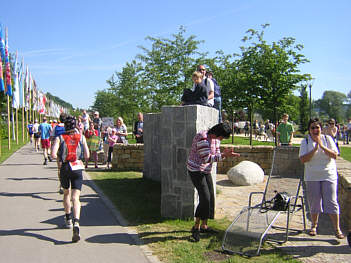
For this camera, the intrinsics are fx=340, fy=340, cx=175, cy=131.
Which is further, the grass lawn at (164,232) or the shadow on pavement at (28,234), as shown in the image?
the shadow on pavement at (28,234)

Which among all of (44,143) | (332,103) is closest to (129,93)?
(44,143)

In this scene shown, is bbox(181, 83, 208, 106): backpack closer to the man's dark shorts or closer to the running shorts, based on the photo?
the man's dark shorts

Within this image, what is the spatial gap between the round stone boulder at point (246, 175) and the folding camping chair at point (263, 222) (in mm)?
3070

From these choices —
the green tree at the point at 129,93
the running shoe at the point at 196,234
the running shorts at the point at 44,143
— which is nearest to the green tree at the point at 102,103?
the green tree at the point at 129,93

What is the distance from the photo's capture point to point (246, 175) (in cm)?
936

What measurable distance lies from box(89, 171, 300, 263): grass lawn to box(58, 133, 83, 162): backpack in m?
1.53

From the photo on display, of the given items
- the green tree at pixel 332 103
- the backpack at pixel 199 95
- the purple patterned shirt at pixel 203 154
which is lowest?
the purple patterned shirt at pixel 203 154

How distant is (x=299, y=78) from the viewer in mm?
17281

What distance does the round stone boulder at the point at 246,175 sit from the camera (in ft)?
30.7

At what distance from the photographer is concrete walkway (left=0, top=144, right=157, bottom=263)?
14.4 feet

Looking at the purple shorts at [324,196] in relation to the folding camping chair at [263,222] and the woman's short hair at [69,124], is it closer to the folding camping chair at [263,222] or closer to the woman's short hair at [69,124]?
the folding camping chair at [263,222]

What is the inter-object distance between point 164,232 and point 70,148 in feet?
6.41

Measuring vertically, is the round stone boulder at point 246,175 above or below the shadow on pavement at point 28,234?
above

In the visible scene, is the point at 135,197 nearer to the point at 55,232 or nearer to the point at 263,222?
the point at 55,232
